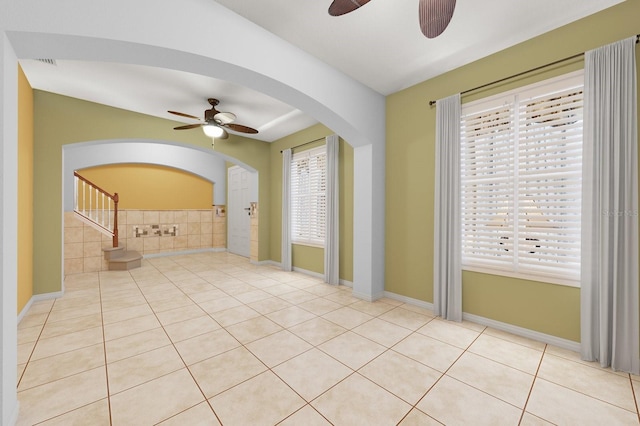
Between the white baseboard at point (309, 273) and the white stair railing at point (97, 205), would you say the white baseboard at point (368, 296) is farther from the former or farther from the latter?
the white stair railing at point (97, 205)

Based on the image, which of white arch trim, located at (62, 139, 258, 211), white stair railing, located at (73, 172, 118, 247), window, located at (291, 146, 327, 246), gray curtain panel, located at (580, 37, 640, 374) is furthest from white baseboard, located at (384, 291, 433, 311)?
white stair railing, located at (73, 172, 118, 247)

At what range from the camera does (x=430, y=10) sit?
5.54 ft

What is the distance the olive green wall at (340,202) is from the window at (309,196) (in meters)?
0.17

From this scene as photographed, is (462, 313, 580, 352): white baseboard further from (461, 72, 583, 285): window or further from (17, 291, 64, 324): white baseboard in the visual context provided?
(17, 291, 64, 324): white baseboard

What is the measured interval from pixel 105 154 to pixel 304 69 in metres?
6.54

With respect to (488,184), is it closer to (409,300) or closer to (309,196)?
(409,300)

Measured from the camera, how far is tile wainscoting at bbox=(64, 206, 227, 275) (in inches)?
214

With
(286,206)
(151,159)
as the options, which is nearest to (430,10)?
(286,206)

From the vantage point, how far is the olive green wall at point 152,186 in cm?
670

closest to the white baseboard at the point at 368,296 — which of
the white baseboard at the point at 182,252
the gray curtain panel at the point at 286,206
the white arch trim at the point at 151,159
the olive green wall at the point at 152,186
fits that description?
the gray curtain panel at the point at 286,206

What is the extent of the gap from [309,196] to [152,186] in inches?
206

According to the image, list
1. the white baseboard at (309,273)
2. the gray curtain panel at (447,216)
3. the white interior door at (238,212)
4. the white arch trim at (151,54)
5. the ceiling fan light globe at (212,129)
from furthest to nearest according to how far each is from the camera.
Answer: the white interior door at (238,212) → the white baseboard at (309,273) → the ceiling fan light globe at (212,129) → the gray curtain panel at (447,216) → the white arch trim at (151,54)

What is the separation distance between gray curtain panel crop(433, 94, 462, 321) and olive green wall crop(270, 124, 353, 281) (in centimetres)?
157

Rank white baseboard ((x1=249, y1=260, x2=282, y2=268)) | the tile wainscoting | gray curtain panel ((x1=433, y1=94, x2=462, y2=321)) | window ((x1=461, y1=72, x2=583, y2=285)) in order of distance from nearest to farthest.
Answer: window ((x1=461, y1=72, x2=583, y2=285)) → gray curtain panel ((x1=433, y1=94, x2=462, y2=321)) → the tile wainscoting → white baseboard ((x1=249, y1=260, x2=282, y2=268))
